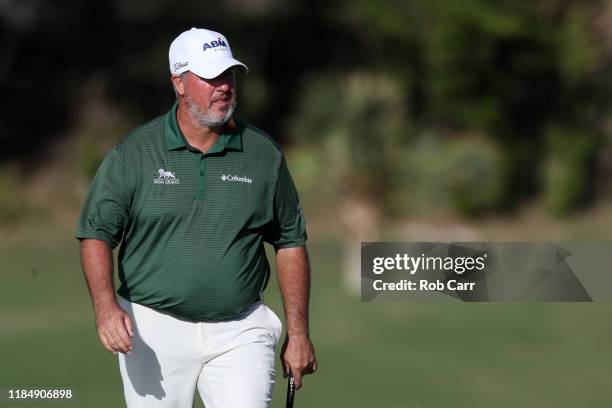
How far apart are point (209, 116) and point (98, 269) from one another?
0.74 meters

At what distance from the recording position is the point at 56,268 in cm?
1969

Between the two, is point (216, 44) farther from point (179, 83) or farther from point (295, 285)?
point (295, 285)

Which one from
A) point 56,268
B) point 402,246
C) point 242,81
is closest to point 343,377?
point 402,246

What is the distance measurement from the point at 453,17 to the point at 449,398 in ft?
38.8

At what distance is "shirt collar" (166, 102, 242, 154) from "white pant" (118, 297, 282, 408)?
679 mm

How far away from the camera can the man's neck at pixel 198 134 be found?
16.5 ft

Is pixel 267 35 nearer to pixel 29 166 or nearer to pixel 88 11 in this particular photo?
pixel 88 11

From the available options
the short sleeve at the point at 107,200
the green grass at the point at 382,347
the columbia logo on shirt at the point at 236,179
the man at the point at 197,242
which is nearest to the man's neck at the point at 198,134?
the man at the point at 197,242

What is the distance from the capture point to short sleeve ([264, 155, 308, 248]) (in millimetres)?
5160

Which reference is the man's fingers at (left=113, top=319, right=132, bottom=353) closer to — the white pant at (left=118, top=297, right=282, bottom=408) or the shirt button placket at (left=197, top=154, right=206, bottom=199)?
the white pant at (left=118, top=297, right=282, bottom=408)

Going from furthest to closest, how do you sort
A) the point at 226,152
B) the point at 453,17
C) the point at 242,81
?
1. the point at 242,81
2. the point at 453,17
3. the point at 226,152

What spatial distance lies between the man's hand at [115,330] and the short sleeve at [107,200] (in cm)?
33

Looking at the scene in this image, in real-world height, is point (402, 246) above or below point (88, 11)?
below

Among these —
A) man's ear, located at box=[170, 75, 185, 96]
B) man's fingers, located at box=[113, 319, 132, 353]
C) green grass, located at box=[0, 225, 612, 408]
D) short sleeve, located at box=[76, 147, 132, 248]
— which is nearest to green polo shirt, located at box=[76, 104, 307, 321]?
short sleeve, located at box=[76, 147, 132, 248]
